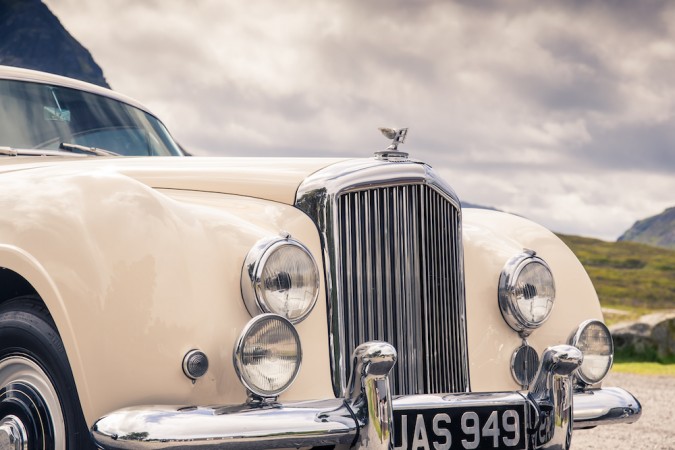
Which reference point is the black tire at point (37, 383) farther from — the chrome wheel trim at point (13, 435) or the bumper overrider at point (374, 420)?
the bumper overrider at point (374, 420)

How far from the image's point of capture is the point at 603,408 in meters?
3.35

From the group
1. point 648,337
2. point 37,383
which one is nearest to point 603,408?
point 37,383

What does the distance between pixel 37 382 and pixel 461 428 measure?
143 cm

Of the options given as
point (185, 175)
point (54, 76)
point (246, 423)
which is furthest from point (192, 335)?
point (54, 76)

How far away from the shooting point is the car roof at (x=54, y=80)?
419 cm

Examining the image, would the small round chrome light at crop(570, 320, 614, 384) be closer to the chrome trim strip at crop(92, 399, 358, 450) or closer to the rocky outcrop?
the chrome trim strip at crop(92, 399, 358, 450)

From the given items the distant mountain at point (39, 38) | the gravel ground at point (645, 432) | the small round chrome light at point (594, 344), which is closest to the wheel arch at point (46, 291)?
the small round chrome light at point (594, 344)

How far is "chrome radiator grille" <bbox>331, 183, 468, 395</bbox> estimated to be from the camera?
10.1ft

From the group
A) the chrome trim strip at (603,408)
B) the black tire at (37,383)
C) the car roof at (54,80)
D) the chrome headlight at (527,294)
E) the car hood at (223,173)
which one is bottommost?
the chrome trim strip at (603,408)

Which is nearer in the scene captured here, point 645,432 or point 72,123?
point 72,123

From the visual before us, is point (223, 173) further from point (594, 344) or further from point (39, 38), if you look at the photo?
point (39, 38)

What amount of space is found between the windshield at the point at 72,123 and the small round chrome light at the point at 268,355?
1.98 meters

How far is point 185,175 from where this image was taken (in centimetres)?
342

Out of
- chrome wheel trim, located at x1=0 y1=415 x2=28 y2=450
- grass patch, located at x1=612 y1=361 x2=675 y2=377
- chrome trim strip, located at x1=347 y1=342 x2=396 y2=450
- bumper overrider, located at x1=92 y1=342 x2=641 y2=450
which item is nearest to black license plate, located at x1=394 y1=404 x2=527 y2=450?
bumper overrider, located at x1=92 y1=342 x2=641 y2=450
